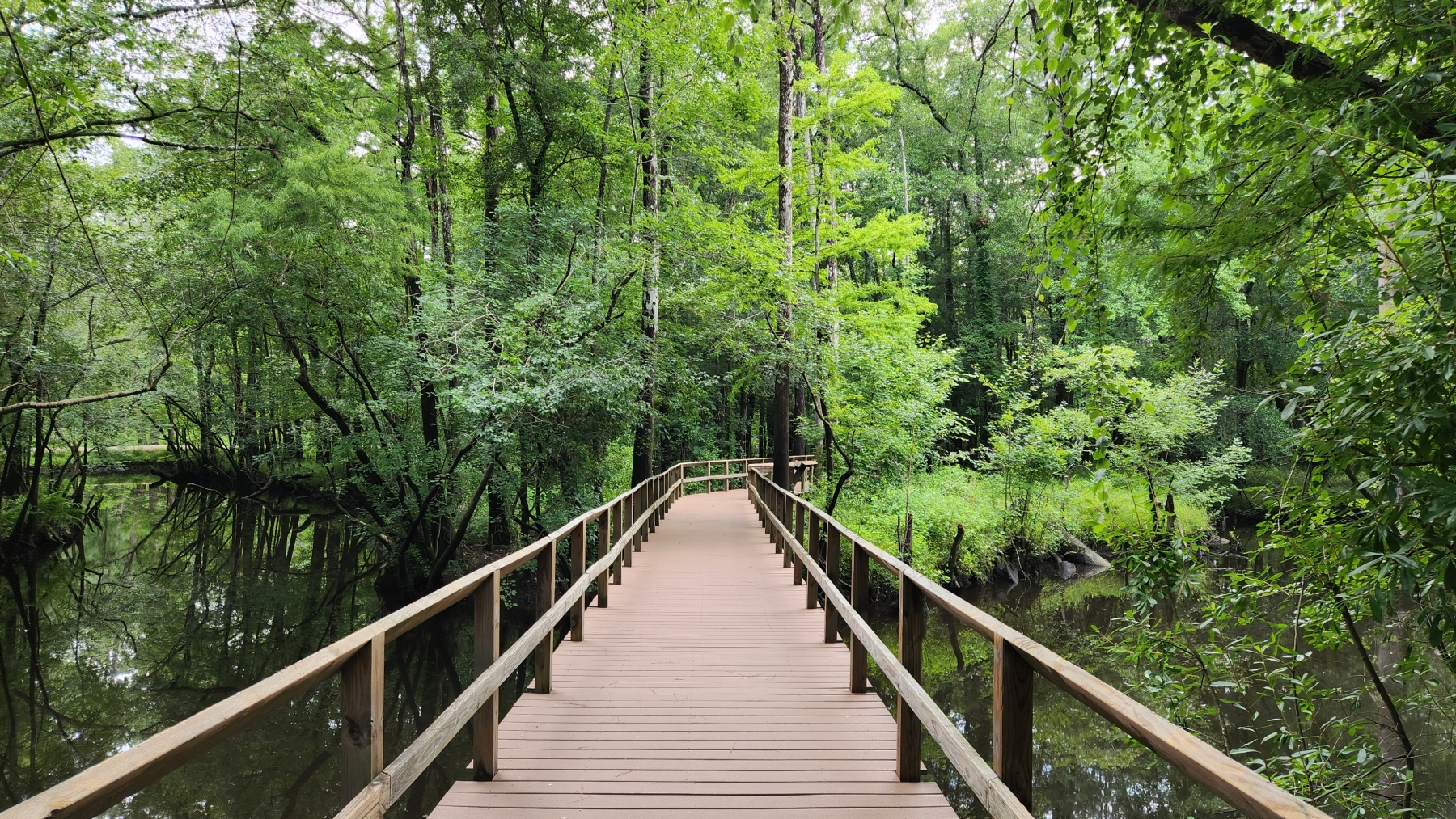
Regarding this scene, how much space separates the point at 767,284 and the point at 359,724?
11737 mm

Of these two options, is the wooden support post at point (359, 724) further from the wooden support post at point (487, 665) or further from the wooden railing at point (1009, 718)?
the wooden railing at point (1009, 718)

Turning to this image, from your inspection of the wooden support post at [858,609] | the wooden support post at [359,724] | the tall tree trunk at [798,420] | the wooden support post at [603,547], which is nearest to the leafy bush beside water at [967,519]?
the tall tree trunk at [798,420]

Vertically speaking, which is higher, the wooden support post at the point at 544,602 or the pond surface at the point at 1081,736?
the wooden support post at the point at 544,602

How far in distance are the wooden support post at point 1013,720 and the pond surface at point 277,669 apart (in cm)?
196

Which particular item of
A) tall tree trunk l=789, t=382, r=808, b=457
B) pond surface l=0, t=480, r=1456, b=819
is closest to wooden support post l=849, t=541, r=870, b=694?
pond surface l=0, t=480, r=1456, b=819

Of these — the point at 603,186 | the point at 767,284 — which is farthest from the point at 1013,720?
the point at 603,186

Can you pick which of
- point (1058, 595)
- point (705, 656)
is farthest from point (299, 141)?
point (1058, 595)

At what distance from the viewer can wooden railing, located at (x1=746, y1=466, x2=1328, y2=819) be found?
1210 mm

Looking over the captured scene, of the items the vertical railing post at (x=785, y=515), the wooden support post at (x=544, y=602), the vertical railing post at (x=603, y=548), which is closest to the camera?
the wooden support post at (x=544, y=602)

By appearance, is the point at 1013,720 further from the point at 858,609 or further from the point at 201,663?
the point at 201,663

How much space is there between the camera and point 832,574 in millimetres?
6188

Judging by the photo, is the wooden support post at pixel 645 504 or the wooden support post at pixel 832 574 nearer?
the wooden support post at pixel 832 574

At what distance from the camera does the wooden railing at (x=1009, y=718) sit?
1.21 m

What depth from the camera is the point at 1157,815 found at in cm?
760
